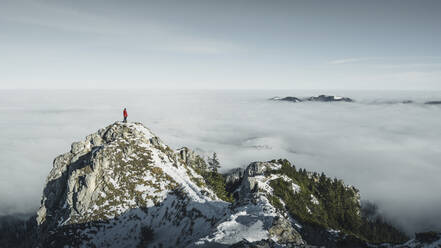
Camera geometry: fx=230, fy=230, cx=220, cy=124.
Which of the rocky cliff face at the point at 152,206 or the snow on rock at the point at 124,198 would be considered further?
the snow on rock at the point at 124,198

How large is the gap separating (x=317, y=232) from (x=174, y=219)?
114 feet

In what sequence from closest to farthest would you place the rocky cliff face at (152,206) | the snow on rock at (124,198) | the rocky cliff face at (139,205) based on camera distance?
the rocky cliff face at (139,205)
the rocky cliff face at (152,206)
the snow on rock at (124,198)

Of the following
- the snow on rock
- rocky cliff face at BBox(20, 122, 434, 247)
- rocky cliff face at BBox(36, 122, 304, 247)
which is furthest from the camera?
the snow on rock

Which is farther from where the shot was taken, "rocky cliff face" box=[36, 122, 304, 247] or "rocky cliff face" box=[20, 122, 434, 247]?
"rocky cliff face" box=[20, 122, 434, 247]

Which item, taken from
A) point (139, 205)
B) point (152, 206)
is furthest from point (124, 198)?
point (152, 206)

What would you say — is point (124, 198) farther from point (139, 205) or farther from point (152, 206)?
point (152, 206)

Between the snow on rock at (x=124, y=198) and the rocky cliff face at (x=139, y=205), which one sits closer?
the rocky cliff face at (x=139, y=205)

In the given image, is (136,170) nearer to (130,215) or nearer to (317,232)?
(130,215)

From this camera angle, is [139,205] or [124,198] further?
[124,198]

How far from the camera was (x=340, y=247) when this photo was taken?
5234cm

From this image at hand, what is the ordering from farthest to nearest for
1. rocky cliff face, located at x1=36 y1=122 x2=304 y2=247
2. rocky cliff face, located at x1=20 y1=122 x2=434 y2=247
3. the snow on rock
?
1. the snow on rock
2. rocky cliff face, located at x1=20 y1=122 x2=434 y2=247
3. rocky cliff face, located at x1=36 y1=122 x2=304 y2=247

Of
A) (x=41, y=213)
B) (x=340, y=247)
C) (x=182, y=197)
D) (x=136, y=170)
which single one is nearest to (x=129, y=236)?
(x=182, y=197)

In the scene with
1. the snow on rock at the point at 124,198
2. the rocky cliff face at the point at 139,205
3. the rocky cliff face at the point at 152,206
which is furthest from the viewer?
the snow on rock at the point at 124,198

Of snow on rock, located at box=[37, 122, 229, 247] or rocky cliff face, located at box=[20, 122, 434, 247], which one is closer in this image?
rocky cliff face, located at box=[20, 122, 434, 247]
